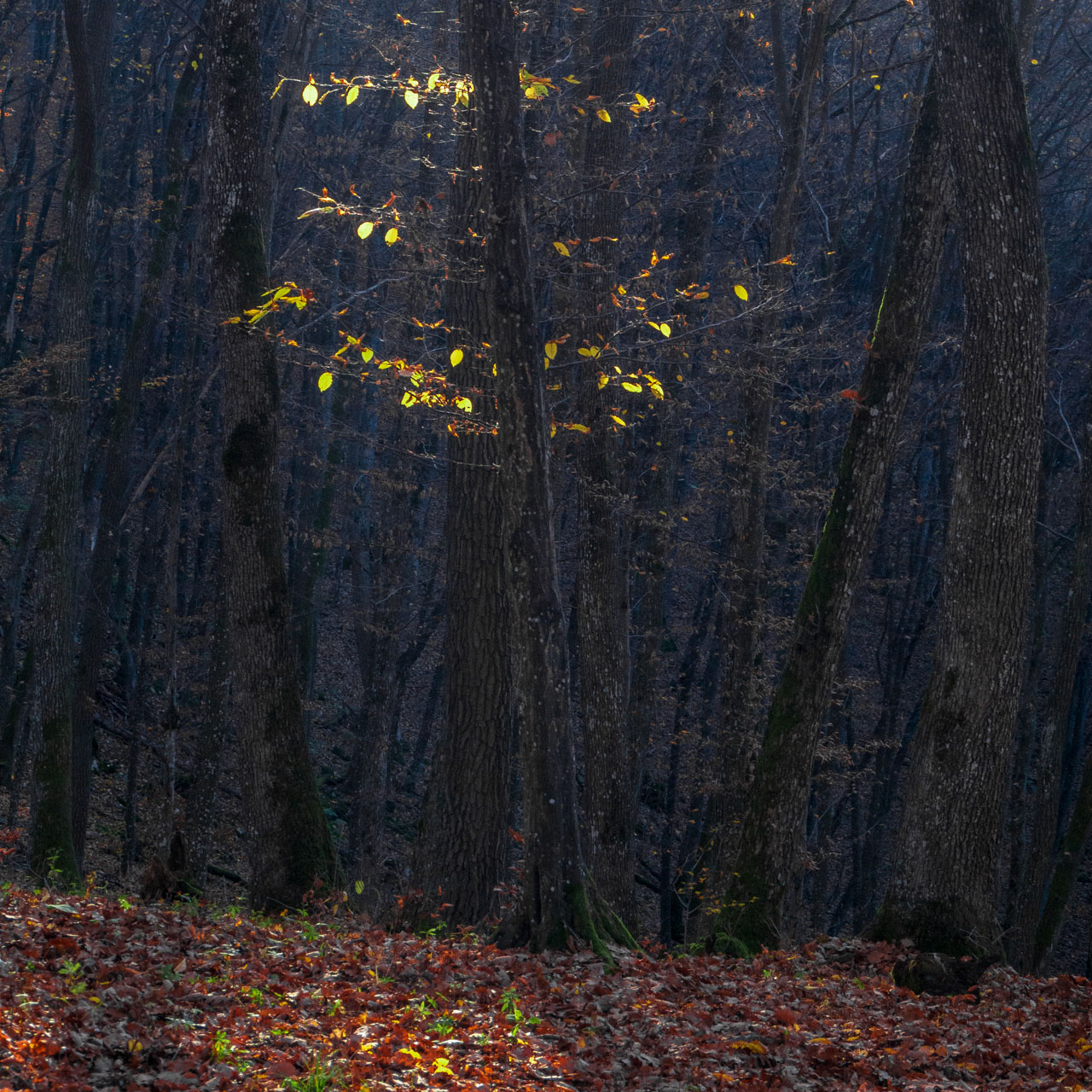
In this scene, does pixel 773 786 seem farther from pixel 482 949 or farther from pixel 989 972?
pixel 482 949

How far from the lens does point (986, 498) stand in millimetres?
8531

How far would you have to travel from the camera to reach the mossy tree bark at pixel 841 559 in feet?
32.8

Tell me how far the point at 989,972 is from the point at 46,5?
27.4 m

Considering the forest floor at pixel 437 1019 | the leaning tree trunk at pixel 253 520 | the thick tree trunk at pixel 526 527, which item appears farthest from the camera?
the leaning tree trunk at pixel 253 520

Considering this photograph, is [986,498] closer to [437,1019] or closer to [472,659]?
[472,659]

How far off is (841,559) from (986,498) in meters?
1.76

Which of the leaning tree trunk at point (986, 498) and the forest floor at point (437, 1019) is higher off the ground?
the leaning tree trunk at point (986, 498)

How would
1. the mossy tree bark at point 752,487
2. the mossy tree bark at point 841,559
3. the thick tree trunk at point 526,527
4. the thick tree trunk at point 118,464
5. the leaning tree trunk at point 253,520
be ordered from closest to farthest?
1. the thick tree trunk at point 526,527
2. the leaning tree trunk at point 253,520
3. the mossy tree bark at point 841,559
4. the mossy tree bark at point 752,487
5. the thick tree trunk at point 118,464


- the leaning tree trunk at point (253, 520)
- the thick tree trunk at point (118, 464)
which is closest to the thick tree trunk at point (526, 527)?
the leaning tree trunk at point (253, 520)

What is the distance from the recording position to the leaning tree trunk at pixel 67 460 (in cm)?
1259

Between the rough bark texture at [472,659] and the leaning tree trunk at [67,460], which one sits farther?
the leaning tree trunk at [67,460]

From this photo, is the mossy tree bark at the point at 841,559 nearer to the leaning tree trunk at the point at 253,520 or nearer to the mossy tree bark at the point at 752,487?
the mossy tree bark at the point at 752,487

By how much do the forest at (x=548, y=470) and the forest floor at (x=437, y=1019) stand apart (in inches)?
13.1

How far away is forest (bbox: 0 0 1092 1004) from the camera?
8.46 meters
